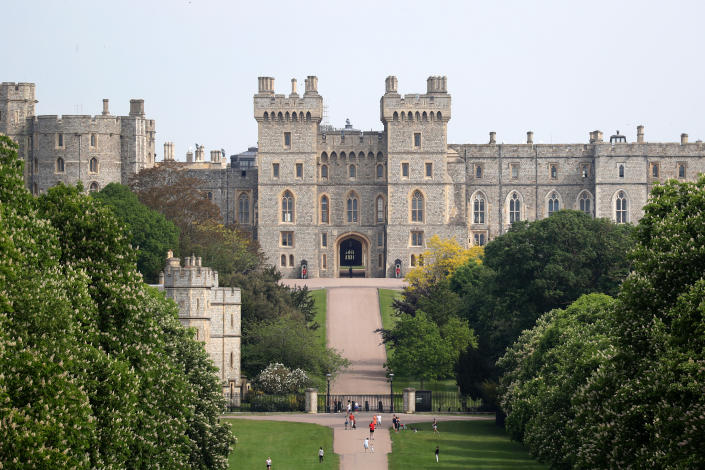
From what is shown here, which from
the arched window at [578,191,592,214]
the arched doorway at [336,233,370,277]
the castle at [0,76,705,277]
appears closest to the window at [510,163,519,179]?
the castle at [0,76,705,277]

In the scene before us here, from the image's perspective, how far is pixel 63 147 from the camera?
86.9 meters

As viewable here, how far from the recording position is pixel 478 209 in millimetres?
94875

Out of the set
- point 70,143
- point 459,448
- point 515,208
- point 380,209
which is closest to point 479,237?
point 515,208

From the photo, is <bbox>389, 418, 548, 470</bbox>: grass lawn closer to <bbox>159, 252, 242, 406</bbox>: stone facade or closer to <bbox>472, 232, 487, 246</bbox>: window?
<bbox>159, 252, 242, 406</bbox>: stone facade

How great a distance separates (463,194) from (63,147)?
28233mm

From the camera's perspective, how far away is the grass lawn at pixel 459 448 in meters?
42.3

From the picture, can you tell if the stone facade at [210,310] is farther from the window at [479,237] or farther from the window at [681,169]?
the window at [681,169]

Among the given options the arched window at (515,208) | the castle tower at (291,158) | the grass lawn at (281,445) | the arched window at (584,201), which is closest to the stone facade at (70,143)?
the castle tower at (291,158)

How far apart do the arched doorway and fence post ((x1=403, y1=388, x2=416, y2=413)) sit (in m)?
34.9

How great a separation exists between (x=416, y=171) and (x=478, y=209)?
7.82m

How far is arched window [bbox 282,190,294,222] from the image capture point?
295 feet

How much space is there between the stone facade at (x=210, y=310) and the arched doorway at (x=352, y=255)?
36.4 meters

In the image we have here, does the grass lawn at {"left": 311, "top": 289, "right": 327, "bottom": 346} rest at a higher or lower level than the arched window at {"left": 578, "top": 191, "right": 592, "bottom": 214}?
lower

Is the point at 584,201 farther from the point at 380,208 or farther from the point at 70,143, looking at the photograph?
the point at 70,143
